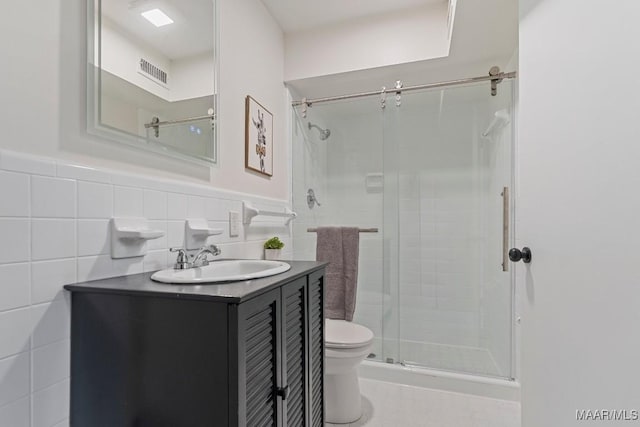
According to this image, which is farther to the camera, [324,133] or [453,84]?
[324,133]

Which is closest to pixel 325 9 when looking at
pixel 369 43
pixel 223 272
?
pixel 369 43

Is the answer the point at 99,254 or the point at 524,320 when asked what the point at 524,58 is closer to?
the point at 524,320

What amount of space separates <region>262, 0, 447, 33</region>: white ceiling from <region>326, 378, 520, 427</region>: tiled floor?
245 cm

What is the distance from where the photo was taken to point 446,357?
90.8 inches

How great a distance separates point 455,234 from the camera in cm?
254

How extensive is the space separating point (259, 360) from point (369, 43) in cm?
214

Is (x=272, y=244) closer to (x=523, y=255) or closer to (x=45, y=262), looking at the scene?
(x=45, y=262)

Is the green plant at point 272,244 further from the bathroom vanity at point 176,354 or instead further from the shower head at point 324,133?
the shower head at point 324,133

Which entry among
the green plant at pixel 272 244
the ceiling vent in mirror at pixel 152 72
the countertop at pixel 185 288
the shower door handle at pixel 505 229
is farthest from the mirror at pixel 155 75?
the shower door handle at pixel 505 229

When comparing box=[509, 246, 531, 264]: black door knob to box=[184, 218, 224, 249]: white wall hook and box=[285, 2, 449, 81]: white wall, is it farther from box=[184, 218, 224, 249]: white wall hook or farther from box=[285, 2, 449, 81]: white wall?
box=[285, 2, 449, 81]: white wall

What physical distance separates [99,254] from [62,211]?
16 cm

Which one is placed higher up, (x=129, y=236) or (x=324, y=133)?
(x=324, y=133)

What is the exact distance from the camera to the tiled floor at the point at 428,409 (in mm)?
1656

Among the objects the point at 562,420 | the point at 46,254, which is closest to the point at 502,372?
the point at 562,420
